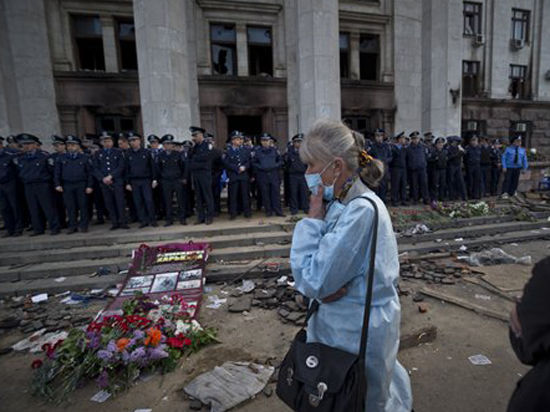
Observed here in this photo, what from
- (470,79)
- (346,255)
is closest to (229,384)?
(346,255)

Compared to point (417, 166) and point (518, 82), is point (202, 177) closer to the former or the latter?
point (417, 166)

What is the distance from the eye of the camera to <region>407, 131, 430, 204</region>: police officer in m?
9.81

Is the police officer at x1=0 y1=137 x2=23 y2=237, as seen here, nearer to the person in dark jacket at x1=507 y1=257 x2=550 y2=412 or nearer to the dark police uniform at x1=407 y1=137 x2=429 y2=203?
the person in dark jacket at x1=507 y1=257 x2=550 y2=412

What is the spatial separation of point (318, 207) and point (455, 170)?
10.6 metres

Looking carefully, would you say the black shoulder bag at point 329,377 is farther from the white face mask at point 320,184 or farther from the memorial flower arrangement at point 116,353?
the memorial flower arrangement at point 116,353

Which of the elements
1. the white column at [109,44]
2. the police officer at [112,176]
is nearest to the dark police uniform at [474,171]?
the police officer at [112,176]

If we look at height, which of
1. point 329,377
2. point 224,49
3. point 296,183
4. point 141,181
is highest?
point 224,49

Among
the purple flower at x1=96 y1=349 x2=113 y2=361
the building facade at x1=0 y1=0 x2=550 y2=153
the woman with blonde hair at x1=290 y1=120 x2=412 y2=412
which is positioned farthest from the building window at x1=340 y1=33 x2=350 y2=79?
the woman with blonde hair at x1=290 y1=120 x2=412 y2=412

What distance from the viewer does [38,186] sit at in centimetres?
727

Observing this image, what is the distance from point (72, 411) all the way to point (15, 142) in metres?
7.79

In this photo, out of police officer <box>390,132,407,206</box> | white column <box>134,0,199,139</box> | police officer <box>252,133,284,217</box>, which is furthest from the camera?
police officer <box>390,132,407,206</box>

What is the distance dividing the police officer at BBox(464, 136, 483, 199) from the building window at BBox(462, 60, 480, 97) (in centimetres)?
1129

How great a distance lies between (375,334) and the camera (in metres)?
1.43

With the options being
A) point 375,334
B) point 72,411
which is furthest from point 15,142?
point 375,334
